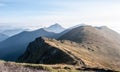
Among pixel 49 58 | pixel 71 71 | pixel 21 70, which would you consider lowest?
pixel 49 58

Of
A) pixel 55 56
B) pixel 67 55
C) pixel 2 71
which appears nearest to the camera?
pixel 2 71

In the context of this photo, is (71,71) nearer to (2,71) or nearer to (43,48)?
(2,71)

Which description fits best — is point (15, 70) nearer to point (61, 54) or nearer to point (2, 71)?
point (2, 71)

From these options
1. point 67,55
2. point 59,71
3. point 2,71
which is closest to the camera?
point 2,71

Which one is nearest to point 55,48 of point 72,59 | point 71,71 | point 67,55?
point 67,55

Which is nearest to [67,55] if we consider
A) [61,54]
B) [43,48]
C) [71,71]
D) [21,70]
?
[61,54]

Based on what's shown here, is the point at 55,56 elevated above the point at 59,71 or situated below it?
below

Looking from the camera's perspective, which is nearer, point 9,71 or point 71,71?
point 9,71

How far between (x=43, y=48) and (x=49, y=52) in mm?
24679

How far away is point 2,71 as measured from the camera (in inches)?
669

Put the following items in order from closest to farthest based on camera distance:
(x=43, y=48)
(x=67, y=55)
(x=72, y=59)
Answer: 1. (x=72, y=59)
2. (x=67, y=55)
3. (x=43, y=48)

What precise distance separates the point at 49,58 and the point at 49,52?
18.5 feet

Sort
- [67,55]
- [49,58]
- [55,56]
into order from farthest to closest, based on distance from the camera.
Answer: [49,58] < [55,56] < [67,55]

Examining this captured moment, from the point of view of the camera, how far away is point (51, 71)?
86.7 feet
